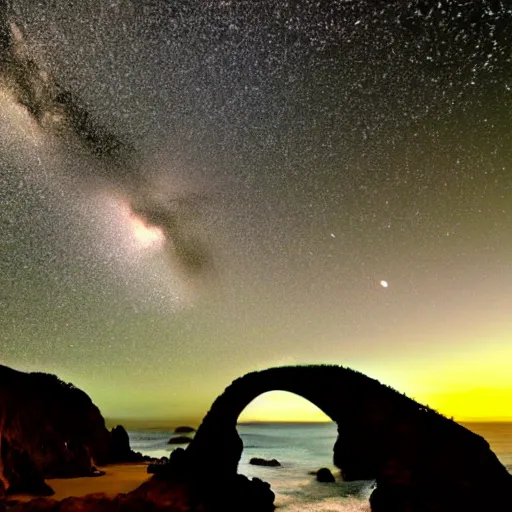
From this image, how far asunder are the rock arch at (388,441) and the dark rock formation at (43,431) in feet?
28.6

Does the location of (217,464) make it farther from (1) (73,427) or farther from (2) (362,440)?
(1) (73,427)

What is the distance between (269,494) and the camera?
18.7 m

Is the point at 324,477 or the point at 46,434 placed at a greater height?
the point at 46,434

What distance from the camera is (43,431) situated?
2428 cm

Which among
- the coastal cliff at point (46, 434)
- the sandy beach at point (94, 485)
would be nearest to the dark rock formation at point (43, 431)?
the coastal cliff at point (46, 434)

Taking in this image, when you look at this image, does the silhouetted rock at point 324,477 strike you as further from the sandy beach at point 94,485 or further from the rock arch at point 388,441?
the rock arch at point 388,441

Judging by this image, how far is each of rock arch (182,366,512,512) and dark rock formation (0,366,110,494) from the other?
8.72m

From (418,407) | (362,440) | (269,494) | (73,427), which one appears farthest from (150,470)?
(418,407)

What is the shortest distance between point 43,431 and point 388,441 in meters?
21.7

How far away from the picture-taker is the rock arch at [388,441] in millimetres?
11961

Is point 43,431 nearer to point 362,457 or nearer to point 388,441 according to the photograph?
point 362,457

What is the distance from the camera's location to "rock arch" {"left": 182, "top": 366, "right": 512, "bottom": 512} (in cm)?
1196

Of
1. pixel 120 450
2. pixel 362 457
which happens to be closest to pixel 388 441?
pixel 362 457

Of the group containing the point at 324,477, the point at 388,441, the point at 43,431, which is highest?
the point at 388,441
